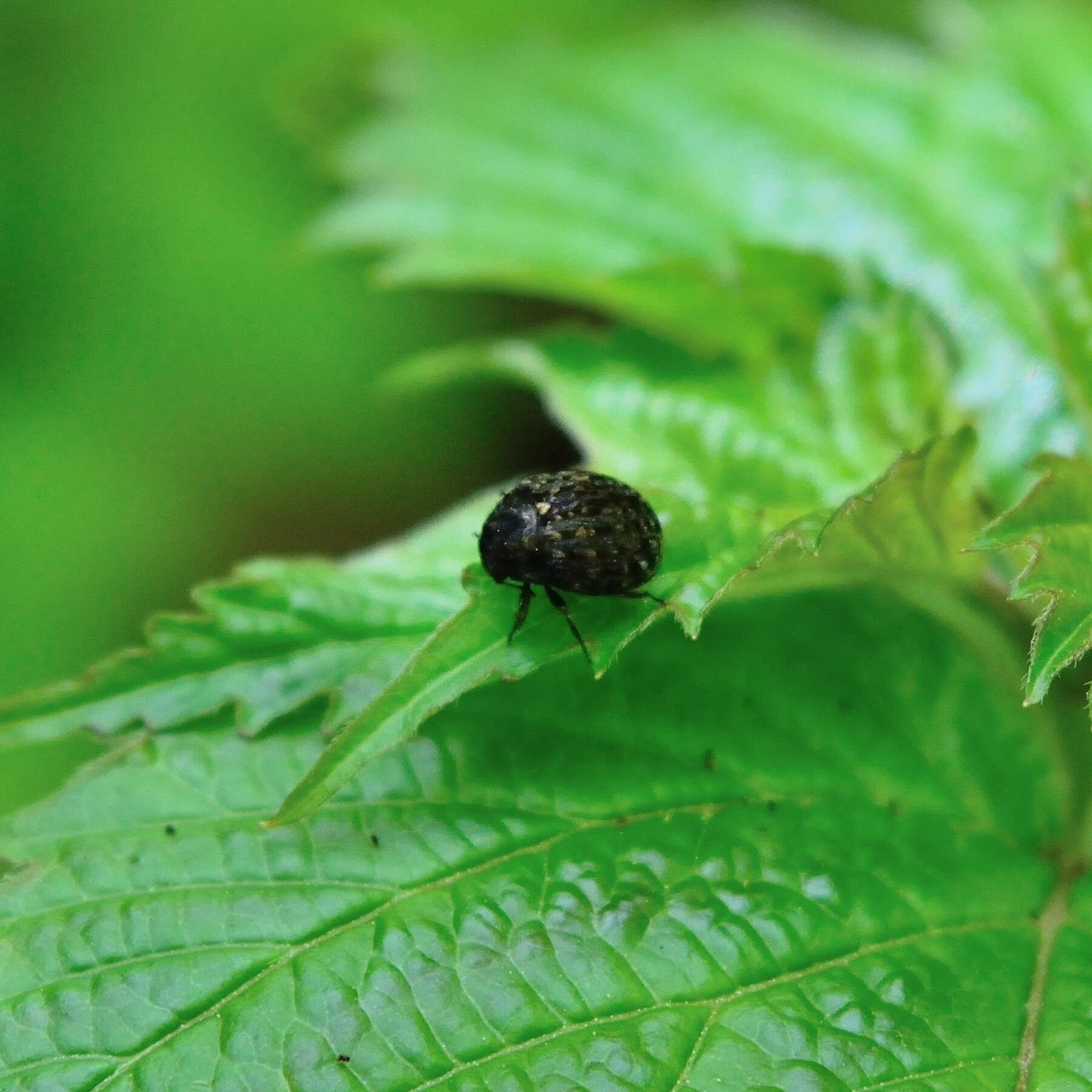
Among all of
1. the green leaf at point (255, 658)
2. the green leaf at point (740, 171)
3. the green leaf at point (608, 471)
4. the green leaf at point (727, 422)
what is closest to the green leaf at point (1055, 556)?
the green leaf at point (727, 422)

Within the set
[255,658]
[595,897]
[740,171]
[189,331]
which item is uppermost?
[189,331]

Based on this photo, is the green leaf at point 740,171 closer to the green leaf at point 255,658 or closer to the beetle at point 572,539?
the beetle at point 572,539

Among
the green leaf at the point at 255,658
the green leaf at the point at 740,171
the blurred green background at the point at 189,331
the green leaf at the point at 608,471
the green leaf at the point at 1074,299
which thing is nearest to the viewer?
the green leaf at the point at 608,471

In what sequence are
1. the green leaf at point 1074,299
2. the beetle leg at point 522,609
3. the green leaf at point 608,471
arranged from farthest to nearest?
the green leaf at point 1074,299
the green leaf at point 608,471
the beetle leg at point 522,609

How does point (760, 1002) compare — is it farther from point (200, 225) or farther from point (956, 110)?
point (200, 225)

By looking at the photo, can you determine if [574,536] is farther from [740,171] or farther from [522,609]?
[740,171]

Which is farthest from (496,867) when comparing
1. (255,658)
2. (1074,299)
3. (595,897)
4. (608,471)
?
(1074,299)

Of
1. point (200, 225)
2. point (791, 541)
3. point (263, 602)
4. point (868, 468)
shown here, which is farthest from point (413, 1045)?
point (200, 225)
